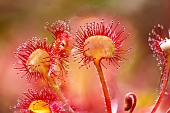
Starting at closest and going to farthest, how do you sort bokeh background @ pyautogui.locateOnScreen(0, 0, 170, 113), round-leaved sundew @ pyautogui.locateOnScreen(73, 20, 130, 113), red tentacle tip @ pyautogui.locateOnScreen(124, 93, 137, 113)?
round-leaved sundew @ pyautogui.locateOnScreen(73, 20, 130, 113) < red tentacle tip @ pyautogui.locateOnScreen(124, 93, 137, 113) < bokeh background @ pyautogui.locateOnScreen(0, 0, 170, 113)

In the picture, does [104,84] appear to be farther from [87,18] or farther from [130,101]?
[87,18]

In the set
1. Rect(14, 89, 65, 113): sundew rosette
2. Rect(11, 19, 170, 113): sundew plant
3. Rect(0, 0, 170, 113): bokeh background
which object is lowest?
Rect(14, 89, 65, 113): sundew rosette

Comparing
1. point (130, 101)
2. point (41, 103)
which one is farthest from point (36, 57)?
point (130, 101)

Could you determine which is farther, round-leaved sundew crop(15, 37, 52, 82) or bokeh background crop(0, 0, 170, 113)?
bokeh background crop(0, 0, 170, 113)

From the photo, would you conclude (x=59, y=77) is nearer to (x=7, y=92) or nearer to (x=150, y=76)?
(x=150, y=76)

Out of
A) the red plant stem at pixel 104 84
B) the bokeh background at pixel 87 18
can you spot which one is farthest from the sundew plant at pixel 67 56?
the bokeh background at pixel 87 18

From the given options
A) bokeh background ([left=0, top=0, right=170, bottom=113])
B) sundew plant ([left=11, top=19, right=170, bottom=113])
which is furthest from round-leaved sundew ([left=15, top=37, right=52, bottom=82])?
bokeh background ([left=0, top=0, right=170, bottom=113])

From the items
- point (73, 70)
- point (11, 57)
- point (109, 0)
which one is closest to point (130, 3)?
point (109, 0)

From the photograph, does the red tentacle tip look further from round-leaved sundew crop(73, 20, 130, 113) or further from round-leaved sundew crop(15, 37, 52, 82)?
round-leaved sundew crop(15, 37, 52, 82)

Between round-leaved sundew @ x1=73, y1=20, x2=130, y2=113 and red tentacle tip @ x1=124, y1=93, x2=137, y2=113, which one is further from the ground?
round-leaved sundew @ x1=73, y1=20, x2=130, y2=113
